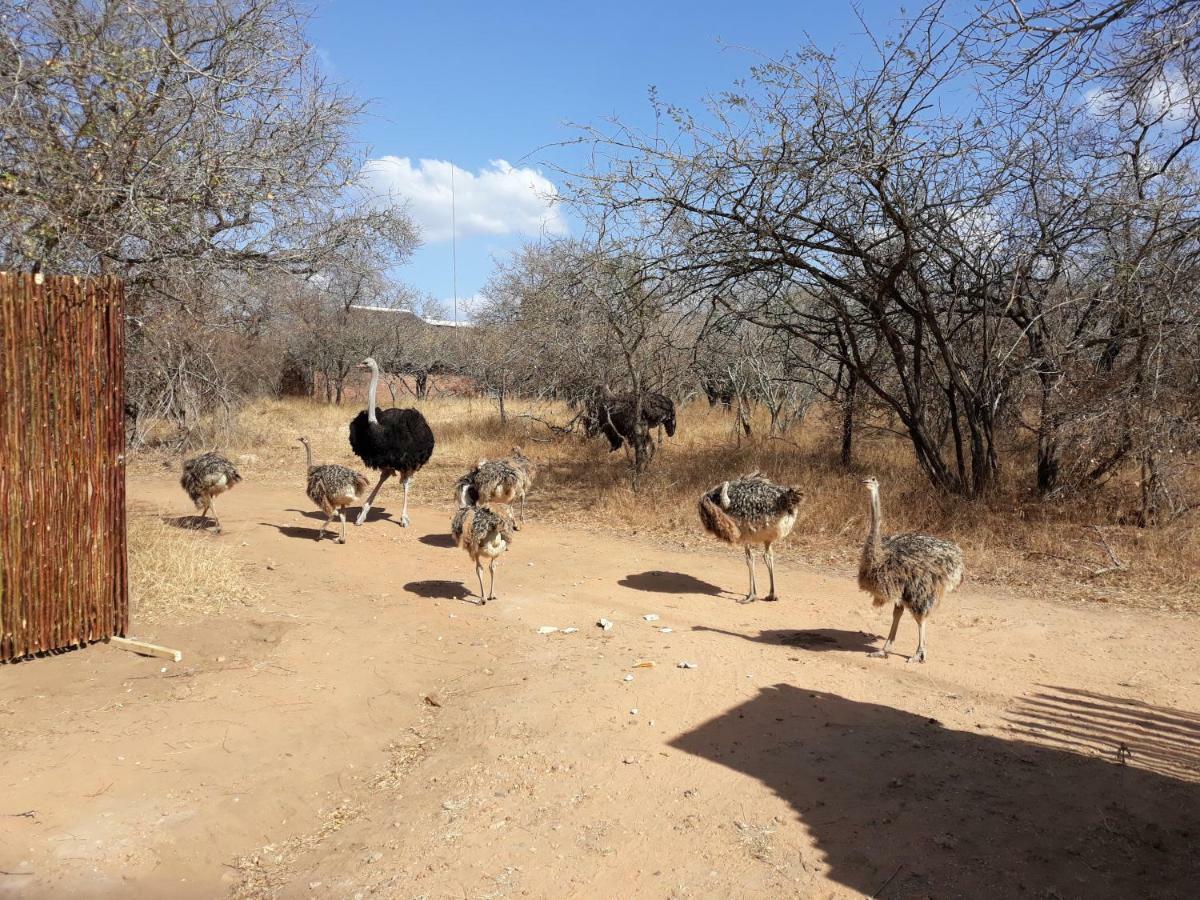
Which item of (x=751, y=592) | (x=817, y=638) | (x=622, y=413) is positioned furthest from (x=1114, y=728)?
(x=622, y=413)

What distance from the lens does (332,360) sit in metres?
34.8

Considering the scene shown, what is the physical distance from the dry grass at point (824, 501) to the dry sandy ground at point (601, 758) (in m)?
1.55

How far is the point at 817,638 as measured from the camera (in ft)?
24.4

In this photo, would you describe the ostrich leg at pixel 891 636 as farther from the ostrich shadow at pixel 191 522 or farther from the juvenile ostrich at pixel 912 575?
the ostrich shadow at pixel 191 522

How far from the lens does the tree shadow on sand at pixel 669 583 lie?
9156mm

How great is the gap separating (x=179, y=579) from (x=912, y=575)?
6.14 meters

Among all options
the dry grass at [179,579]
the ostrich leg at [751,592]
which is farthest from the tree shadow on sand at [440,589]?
the ostrich leg at [751,592]

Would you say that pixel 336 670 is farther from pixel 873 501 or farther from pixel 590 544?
pixel 590 544

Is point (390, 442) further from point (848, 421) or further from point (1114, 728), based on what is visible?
point (1114, 728)

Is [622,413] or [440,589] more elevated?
[622,413]

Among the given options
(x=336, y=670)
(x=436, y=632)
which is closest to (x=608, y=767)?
(x=336, y=670)

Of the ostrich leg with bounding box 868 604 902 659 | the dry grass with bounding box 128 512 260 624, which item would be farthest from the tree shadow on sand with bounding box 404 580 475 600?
the ostrich leg with bounding box 868 604 902 659

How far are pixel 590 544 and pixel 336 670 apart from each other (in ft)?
17.9

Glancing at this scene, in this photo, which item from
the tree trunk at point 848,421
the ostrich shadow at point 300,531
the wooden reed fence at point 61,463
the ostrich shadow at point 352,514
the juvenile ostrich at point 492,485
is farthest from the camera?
the tree trunk at point 848,421
